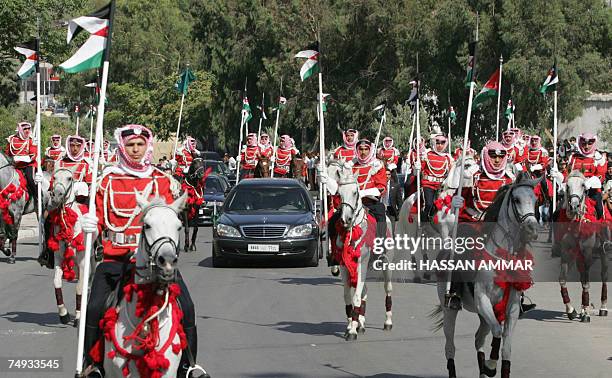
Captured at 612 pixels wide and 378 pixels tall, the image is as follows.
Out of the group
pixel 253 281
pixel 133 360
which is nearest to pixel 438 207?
pixel 253 281

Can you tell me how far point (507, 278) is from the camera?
11.6 m

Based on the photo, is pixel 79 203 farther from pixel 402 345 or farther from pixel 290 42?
pixel 290 42

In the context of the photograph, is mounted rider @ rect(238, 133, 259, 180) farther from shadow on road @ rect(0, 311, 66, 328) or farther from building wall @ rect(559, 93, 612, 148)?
building wall @ rect(559, 93, 612, 148)

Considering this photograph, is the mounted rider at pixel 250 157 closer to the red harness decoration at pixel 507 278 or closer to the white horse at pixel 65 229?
the white horse at pixel 65 229

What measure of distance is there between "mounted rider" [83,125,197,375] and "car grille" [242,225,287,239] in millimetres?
14182

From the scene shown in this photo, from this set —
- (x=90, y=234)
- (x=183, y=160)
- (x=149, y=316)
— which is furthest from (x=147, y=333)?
(x=183, y=160)

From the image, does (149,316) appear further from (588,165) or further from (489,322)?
(588,165)

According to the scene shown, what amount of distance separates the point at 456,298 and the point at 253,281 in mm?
9917

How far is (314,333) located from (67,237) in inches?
129

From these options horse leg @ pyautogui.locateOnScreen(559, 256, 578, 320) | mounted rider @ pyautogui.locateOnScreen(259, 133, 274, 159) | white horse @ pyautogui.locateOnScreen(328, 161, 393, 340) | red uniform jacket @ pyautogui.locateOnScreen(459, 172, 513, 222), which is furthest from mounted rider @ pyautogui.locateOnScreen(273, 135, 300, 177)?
red uniform jacket @ pyautogui.locateOnScreen(459, 172, 513, 222)

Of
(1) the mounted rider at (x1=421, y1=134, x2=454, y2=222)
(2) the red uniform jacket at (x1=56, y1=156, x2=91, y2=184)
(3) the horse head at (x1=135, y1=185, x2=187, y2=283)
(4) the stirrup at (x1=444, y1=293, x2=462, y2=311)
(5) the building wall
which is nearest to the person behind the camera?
(3) the horse head at (x1=135, y1=185, x2=187, y2=283)

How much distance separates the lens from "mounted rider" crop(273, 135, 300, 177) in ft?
125

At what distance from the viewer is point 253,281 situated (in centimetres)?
2189

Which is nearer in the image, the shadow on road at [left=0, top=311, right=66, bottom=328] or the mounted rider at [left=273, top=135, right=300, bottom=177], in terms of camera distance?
the shadow on road at [left=0, top=311, right=66, bottom=328]
